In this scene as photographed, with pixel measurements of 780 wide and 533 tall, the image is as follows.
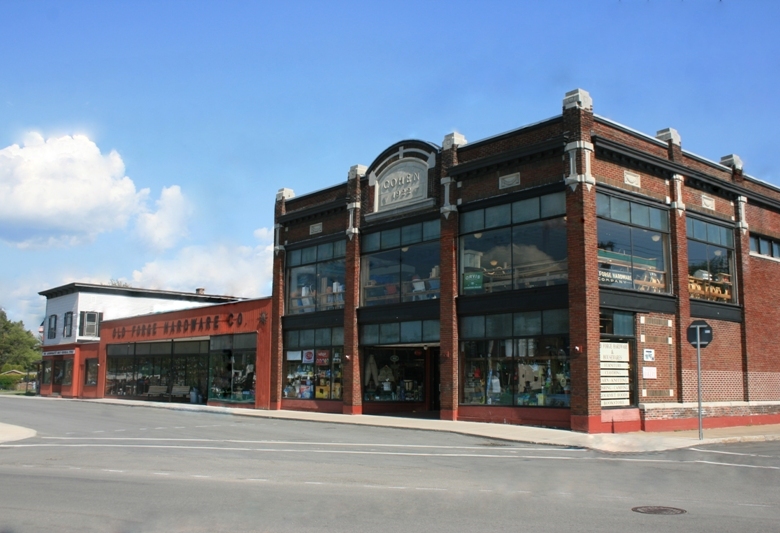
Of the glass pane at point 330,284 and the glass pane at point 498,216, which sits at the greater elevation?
the glass pane at point 498,216

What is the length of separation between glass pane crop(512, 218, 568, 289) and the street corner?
1644 centimetres

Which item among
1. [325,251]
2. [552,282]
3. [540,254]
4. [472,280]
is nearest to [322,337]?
[325,251]

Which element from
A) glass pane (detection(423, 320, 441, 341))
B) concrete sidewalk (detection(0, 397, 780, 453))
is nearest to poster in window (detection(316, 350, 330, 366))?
concrete sidewalk (detection(0, 397, 780, 453))

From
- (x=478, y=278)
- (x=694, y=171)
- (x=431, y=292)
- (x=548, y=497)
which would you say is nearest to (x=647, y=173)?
(x=694, y=171)

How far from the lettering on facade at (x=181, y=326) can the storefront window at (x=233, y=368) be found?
2.43 feet

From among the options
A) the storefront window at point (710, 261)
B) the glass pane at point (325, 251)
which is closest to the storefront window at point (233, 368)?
the glass pane at point (325, 251)

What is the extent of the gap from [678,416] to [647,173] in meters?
8.34

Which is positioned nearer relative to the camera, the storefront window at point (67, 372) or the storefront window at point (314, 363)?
the storefront window at point (314, 363)

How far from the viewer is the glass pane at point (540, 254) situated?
80.0 ft

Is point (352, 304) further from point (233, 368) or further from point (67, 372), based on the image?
point (67, 372)

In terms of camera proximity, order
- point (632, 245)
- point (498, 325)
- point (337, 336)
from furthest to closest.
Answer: point (337, 336) < point (498, 325) < point (632, 245)

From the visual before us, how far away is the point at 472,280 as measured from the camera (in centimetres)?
2703

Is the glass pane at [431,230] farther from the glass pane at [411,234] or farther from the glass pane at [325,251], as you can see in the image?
the glass pane at [325,251]

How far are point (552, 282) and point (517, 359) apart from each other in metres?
2.94
